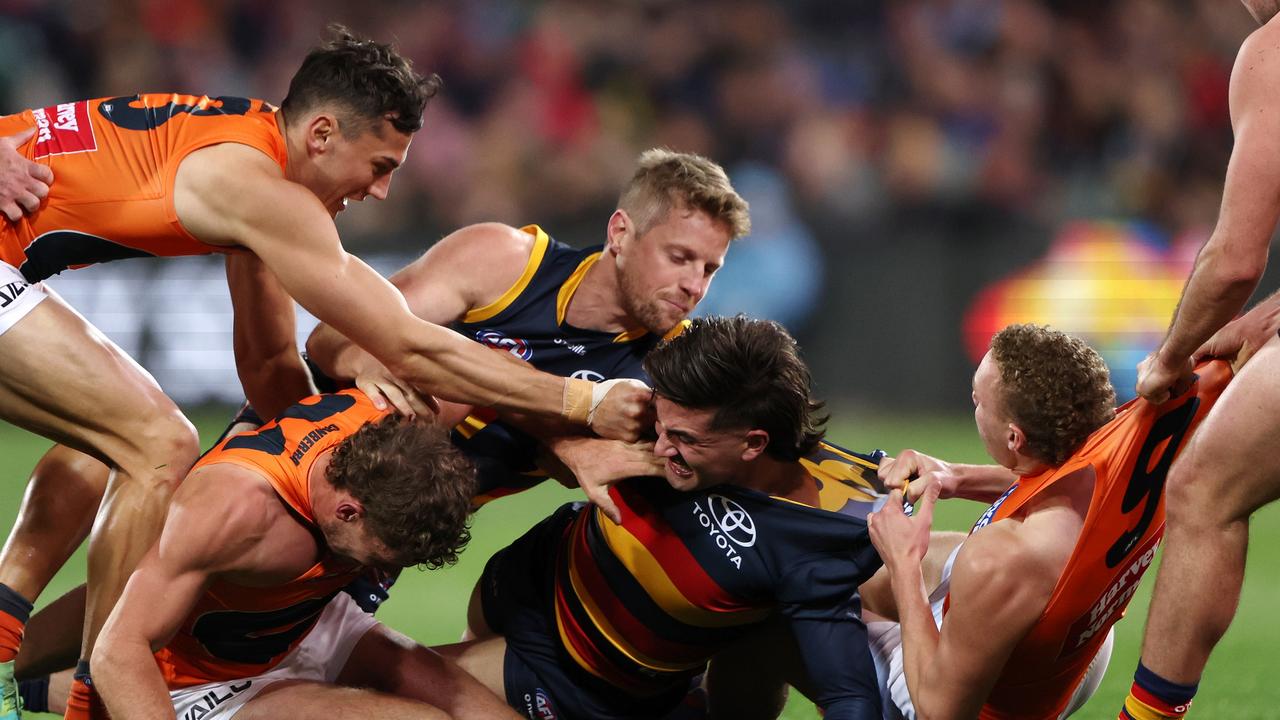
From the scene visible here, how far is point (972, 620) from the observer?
150 inches

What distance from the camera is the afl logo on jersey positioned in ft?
17.2

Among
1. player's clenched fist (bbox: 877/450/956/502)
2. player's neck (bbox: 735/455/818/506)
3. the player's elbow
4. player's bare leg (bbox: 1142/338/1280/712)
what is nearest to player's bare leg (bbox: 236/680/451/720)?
player's neck (bbox: 735/455/818/506)

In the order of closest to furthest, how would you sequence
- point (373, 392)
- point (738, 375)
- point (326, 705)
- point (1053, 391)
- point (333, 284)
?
point (1053, 391)
point (738, 375)
point (326, 705)
point (333, 284)
point (373, 392)

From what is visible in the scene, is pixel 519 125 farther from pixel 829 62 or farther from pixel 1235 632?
pixel 1235 632

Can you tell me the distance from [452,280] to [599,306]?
0.55 metres

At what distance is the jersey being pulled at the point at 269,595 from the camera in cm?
420

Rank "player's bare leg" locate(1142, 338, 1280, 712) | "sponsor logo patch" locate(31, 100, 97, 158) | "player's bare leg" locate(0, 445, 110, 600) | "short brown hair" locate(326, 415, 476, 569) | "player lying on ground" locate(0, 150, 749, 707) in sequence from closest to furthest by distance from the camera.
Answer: "player's bare leg" locate(1142, 338, 1280, 712) < "short brown hair" locate(326, 415, 476, 569) < "player's bare leg" locate(0, 445, 110, 600) < "sponsor logo patch" locate(31, 100, 97, 158) < "player lying on ground" locate(0, 150, 749, 707)

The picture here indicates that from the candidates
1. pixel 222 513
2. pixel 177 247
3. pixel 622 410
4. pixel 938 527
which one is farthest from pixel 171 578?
pixel 938 527

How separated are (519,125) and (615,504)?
10.8 m

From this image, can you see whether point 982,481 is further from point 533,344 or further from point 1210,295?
point 533,344

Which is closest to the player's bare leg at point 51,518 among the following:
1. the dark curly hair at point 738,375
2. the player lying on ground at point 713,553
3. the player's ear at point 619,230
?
the player lying on ground at point 713,553

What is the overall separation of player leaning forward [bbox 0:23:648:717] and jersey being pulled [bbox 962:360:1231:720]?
1363mm

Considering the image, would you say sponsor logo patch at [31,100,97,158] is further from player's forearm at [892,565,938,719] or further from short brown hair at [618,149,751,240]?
player's forearm at [892,565,938,719]

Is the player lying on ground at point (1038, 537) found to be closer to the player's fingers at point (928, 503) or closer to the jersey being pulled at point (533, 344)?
the player's fingers at point (928, 503)
